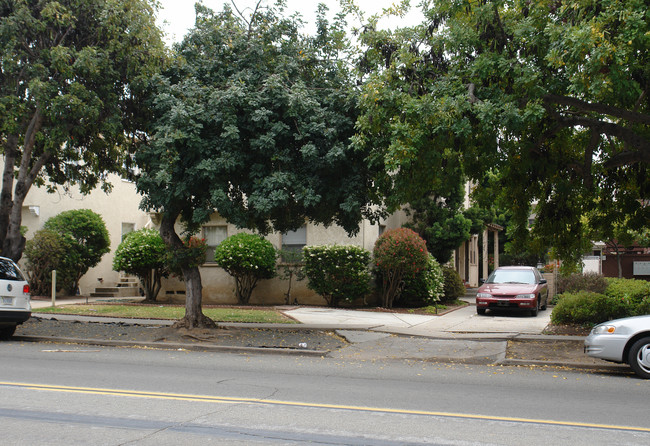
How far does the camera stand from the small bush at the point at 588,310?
13.8 metres

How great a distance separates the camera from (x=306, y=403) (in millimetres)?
6883

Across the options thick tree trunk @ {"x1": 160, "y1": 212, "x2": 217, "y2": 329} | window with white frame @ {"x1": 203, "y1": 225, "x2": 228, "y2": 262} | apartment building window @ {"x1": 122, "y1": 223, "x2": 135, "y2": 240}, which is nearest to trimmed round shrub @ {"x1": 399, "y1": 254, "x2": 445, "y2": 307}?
window with white frame @ {"x1": 203, "y1": 225, "x2": 228, "y2": 262}

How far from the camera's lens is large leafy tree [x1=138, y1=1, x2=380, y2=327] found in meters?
11.7

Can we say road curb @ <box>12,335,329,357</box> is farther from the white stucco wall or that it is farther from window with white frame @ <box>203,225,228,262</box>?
the white stucco wall

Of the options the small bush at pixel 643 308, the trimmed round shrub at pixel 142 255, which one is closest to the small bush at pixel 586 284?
the small bush at pixel 643 308

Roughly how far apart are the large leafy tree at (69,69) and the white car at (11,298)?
154 cm

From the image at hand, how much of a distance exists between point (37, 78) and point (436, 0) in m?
8.24

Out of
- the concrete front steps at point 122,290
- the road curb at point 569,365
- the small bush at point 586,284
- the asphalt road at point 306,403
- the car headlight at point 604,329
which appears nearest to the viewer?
the asphalt road at point 306,403

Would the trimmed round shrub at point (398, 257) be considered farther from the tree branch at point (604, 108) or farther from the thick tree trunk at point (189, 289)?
the tree branch at point (604, 108)

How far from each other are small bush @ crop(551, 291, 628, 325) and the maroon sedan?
360 cm

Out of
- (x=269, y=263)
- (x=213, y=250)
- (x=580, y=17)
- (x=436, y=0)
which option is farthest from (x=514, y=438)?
(x=213, y=250)

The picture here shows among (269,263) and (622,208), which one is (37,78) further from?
(622,208)

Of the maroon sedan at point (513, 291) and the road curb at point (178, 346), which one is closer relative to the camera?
the road curb at point (178, 346)

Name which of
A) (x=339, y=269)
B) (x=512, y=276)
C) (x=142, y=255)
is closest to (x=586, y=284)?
(x=512, y=276)
